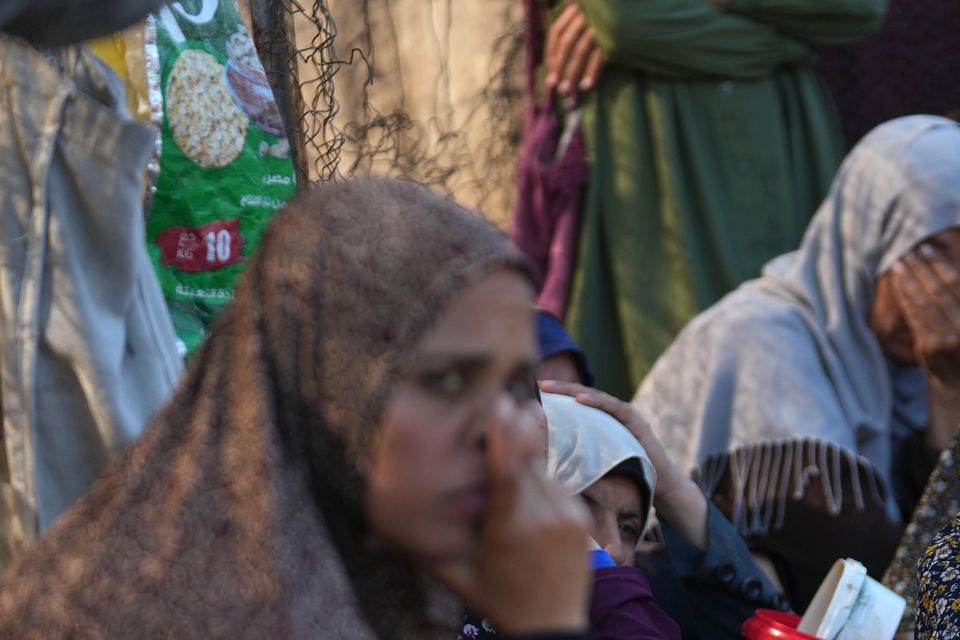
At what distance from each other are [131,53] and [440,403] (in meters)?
1.25

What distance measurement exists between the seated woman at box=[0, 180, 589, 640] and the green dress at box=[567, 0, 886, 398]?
96.9 inches

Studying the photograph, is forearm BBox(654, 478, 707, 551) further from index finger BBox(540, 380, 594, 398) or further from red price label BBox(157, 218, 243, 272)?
red price label BBox(157, 218, 243, 272)

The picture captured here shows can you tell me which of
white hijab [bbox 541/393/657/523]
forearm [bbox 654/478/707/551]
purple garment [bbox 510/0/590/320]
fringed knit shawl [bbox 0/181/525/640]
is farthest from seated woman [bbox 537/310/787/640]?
purple garment [bbox 510/0/590/320]

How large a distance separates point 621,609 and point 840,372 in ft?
A: 4.96

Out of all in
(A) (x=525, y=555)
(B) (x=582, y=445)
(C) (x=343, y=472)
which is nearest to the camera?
(A) (x=525, y=555)

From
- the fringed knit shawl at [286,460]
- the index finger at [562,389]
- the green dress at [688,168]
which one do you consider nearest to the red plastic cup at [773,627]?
the index finger at [562,389]

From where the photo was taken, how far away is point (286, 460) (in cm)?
138

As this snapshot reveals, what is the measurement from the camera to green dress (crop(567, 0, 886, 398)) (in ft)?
12.6

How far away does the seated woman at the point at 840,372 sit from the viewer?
3.07 m

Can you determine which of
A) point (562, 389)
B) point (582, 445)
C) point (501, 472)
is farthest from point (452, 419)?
point (562, 389)

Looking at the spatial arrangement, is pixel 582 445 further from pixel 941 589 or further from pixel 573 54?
pixel 573 54

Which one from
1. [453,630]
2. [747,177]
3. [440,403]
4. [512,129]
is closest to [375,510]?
[440,403]

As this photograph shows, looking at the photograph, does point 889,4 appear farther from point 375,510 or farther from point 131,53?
point 375,510

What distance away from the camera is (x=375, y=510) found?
1273mm
